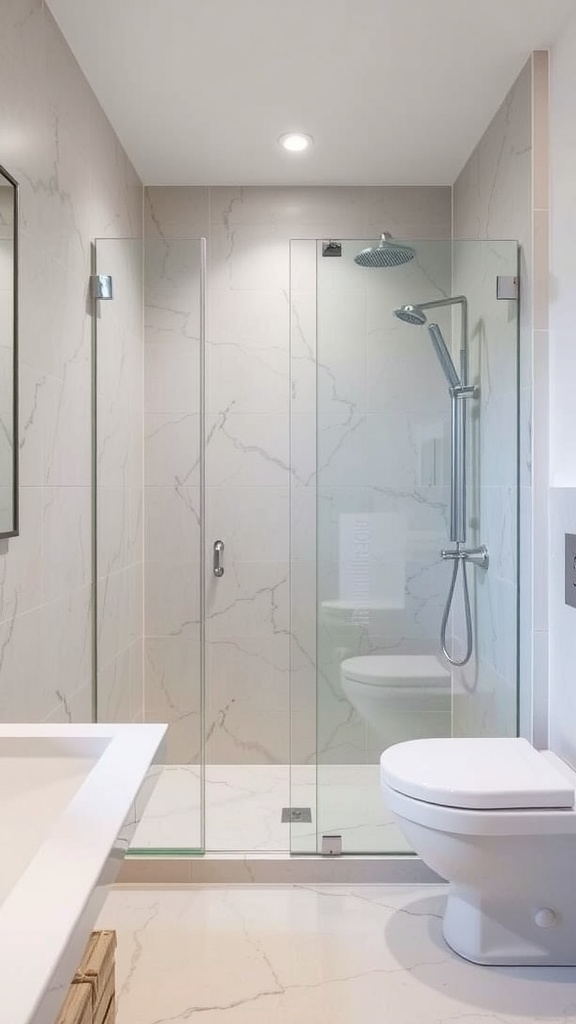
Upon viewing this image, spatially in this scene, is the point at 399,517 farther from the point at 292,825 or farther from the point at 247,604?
the point at 292,825

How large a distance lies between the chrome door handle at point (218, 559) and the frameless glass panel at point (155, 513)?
0.21m

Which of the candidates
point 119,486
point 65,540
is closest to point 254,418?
point 119,486

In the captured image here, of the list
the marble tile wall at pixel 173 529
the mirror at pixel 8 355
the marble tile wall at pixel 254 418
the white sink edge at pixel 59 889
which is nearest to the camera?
the white sink edge at pixel 59 889

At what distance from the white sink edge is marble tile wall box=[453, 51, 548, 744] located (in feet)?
4.74

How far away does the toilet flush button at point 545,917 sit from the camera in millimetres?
1714

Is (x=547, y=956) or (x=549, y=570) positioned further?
(x=549, y=570)

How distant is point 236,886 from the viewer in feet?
6.91

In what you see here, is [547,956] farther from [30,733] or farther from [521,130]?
[521,130]

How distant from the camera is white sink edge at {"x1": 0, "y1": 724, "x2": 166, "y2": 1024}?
1.63 feet

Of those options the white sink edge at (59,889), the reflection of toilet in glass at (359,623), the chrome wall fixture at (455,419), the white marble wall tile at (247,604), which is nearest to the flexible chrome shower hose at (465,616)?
the chrome wall fixture at (455,419)

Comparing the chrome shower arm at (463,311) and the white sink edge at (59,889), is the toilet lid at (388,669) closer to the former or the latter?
Answer: the chrome shower arm at (463,311)

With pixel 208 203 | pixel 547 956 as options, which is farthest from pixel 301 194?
pixel 547 956

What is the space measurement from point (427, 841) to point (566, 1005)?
0.48m

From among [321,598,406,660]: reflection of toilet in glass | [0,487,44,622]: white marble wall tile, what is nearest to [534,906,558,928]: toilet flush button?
[321,598,406,660]: reflection of toilet in glass
